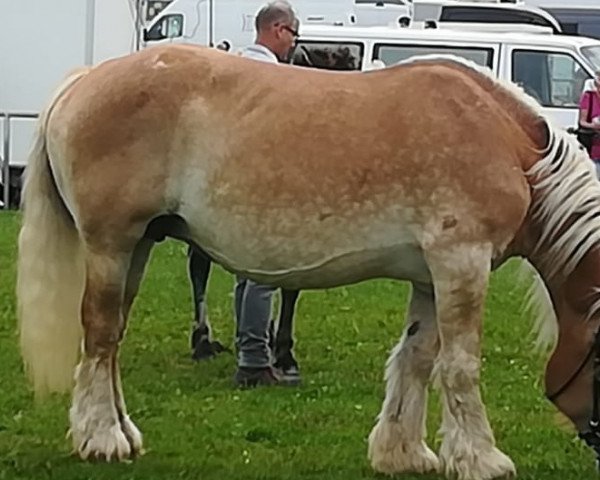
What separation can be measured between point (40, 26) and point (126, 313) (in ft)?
41.7

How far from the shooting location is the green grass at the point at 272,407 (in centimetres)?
596

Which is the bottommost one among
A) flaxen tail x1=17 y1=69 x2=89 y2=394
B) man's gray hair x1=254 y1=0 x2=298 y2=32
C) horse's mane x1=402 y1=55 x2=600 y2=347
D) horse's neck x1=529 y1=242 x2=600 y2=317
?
flaxen tail x1=17 y1=69 x2=89 y2=394

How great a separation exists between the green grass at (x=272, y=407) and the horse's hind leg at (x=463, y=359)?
299 millimetres

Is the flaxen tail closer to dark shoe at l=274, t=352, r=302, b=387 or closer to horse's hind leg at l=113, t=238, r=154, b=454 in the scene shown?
horse's hind leg at l=113, t=238, r=154, b=454

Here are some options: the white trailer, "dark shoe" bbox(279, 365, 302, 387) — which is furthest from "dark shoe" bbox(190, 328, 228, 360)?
the white trailer

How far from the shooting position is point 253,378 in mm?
7754

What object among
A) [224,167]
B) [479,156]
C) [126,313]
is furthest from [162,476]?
[479,156]

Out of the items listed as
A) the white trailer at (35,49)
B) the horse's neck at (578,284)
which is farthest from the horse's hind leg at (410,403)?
the white trailer at (35,49)

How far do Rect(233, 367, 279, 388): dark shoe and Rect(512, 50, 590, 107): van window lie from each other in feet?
33.9

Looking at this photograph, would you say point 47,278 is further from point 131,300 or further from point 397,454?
point 397,454

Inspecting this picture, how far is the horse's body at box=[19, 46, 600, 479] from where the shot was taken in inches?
214

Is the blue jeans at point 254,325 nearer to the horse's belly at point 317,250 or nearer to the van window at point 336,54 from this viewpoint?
the horse's belly at point 317,250

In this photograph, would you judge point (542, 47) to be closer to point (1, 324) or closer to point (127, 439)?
point (1, 324)

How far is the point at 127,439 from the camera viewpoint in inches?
237
